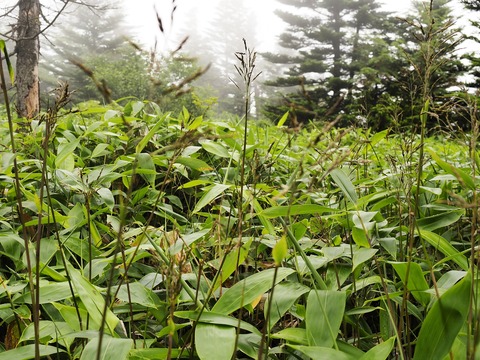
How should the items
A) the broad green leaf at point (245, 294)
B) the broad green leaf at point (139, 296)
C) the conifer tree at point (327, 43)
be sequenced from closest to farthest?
the broad green leaf at point (245, 294) < the broad green leaf at point (139, 296) < the conifer tree at point (327, 43)

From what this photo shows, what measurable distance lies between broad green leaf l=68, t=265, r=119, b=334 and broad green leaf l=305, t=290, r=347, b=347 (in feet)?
1.21

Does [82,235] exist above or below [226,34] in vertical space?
below

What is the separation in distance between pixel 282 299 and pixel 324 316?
0.14 metres

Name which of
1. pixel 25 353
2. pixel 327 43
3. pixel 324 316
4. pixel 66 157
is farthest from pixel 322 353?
pixel 327 43

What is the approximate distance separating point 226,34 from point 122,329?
167ft

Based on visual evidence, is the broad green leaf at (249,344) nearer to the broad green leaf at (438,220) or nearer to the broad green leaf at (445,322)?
the broad green leaf at (445,322)

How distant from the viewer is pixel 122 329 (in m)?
0.89

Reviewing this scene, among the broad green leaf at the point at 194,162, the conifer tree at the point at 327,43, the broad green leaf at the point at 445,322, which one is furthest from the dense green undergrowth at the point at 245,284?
the conifer tree at the point at 327,43

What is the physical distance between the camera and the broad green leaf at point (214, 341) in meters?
0.67

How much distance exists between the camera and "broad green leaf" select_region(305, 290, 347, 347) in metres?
0.73

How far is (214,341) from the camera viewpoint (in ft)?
2.31

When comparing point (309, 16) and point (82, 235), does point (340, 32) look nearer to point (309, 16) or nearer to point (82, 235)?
point (309, 16)

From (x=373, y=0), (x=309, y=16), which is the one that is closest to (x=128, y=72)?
(x=309, y=16)

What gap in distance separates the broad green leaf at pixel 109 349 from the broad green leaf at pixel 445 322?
49 centimetres
